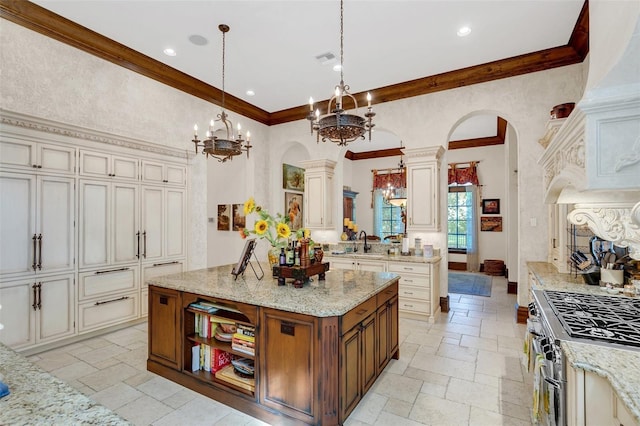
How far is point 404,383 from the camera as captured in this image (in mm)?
2752

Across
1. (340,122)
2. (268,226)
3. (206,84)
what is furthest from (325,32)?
(268,226)

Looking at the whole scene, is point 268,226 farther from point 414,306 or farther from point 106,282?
point 414,306

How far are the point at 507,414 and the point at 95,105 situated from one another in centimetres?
537

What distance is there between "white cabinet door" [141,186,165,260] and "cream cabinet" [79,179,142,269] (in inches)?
3.8

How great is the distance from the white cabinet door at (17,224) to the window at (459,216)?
29.6 ft

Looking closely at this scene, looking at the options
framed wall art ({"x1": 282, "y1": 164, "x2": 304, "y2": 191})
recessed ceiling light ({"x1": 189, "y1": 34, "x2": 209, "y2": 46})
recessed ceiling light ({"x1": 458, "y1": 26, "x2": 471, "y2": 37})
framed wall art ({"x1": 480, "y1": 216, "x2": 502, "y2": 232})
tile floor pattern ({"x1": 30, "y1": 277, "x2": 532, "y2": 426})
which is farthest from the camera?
framed wall art ({"x1": 480, "y1": 216, "x2": 502, "y2": 232})

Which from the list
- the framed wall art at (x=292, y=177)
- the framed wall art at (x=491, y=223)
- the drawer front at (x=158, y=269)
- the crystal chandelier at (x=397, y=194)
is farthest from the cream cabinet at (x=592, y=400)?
the framed wall art at (x=491, y=223)

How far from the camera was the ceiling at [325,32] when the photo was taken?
10.6 feet

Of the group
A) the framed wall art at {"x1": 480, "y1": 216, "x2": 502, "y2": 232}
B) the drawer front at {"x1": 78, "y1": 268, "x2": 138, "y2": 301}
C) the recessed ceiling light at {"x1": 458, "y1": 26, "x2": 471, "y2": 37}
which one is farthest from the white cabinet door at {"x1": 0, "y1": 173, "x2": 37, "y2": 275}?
the framed wall art at {"x1": 480, "y1": 216, "x2": 502, "y2": 232}

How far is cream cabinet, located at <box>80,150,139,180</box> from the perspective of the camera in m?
3.67

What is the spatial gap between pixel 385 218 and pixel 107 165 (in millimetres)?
7889

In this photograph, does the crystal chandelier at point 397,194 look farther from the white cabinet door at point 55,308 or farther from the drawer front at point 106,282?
the white cabinet door at point 55,308

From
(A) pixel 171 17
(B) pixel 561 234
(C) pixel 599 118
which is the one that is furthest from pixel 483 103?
(A) pixel 171 17

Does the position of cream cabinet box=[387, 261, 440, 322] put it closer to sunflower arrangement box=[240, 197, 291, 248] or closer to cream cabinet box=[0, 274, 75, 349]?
sunflower arrangement box=[240, 197, 291, 248]
